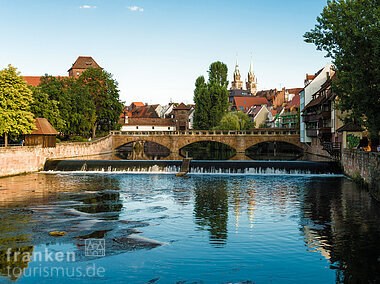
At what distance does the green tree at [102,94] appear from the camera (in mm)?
85500

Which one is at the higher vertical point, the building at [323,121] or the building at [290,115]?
the building at [290,115]

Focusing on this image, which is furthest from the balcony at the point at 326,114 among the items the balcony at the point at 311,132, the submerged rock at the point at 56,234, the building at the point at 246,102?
the building at the point at 246,102

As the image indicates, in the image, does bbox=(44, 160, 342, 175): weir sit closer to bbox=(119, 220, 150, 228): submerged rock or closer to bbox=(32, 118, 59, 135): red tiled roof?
bbox=(32, 118, 59, 135): red tiled roof

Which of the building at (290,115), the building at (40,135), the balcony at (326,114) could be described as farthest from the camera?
the building at (290,115)

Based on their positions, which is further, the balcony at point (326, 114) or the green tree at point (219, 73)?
the green tree at point (219, 73)

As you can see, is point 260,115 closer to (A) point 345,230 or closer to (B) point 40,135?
(B) point 40,135

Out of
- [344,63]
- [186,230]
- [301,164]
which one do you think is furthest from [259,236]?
[301,164]

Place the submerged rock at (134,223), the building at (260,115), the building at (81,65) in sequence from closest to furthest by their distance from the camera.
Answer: the submerged rock at (134,223) < the building at (81,65) < the building at (260,115)

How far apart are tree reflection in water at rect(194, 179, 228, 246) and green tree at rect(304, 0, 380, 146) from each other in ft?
37.2

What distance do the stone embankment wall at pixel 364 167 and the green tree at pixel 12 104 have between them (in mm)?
34312

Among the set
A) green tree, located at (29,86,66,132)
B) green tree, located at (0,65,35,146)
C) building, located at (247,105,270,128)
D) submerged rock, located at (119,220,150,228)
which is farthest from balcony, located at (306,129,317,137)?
building, located at (247,105,270,128)

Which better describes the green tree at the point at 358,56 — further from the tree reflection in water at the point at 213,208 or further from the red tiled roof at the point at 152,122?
the red tiled roof at the point at 152,122

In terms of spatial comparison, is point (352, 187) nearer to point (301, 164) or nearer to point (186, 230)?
point (301, 164)

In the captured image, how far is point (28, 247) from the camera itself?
655 inches
